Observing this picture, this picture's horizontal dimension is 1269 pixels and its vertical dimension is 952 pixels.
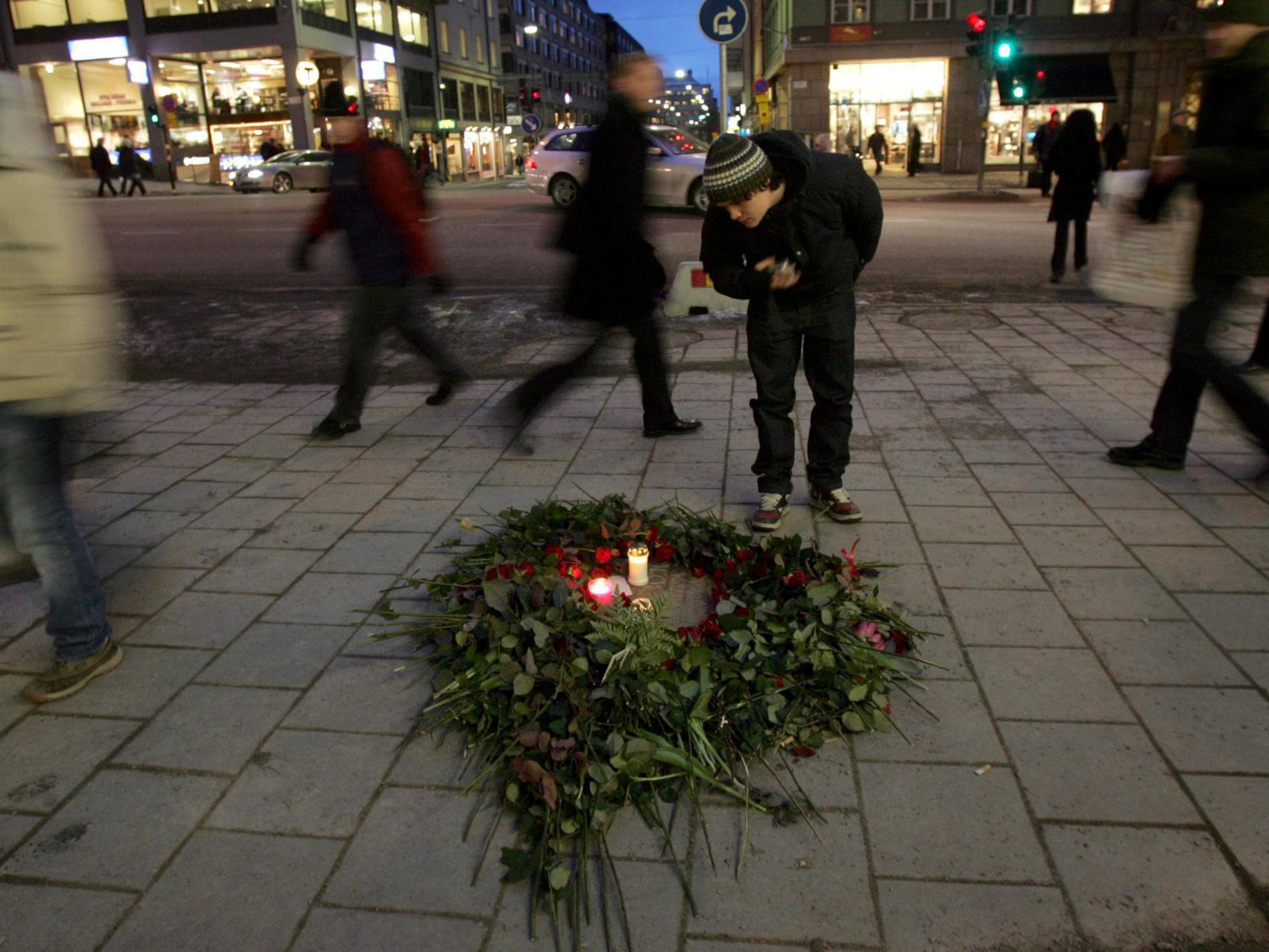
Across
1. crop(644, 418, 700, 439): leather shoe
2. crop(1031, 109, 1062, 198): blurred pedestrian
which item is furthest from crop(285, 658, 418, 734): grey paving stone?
crop(1031, 109, 1062, 198): blurred pedestrian

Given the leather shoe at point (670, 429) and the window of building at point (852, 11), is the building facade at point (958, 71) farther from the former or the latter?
the leather shoe at point (670, 429)

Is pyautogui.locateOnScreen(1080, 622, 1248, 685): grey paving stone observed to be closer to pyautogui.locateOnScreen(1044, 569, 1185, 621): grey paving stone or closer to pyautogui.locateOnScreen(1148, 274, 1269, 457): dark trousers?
Answer: pyautogui.locateOnScreen(1044, 569, 1185, 621): grey paving stone

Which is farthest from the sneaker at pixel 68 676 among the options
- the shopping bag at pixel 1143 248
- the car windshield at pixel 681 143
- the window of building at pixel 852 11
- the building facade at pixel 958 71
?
the window of building at pixel 852 11

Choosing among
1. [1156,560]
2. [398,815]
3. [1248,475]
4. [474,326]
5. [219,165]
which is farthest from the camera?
[219,165]

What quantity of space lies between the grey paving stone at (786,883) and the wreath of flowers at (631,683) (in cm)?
7

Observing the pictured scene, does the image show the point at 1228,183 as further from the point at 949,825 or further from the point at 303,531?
the point at 303,531

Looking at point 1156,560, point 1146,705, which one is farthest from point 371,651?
point 1156,560

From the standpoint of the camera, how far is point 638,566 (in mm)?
3717

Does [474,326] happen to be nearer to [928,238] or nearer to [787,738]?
[787,738]

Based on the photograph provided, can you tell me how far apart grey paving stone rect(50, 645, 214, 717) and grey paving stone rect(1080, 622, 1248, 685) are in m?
3.03

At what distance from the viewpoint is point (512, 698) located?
2.94m

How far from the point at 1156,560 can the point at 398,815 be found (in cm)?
303

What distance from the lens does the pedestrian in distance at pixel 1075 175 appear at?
997 cm

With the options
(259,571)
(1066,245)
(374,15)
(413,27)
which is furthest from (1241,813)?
(413,27)
